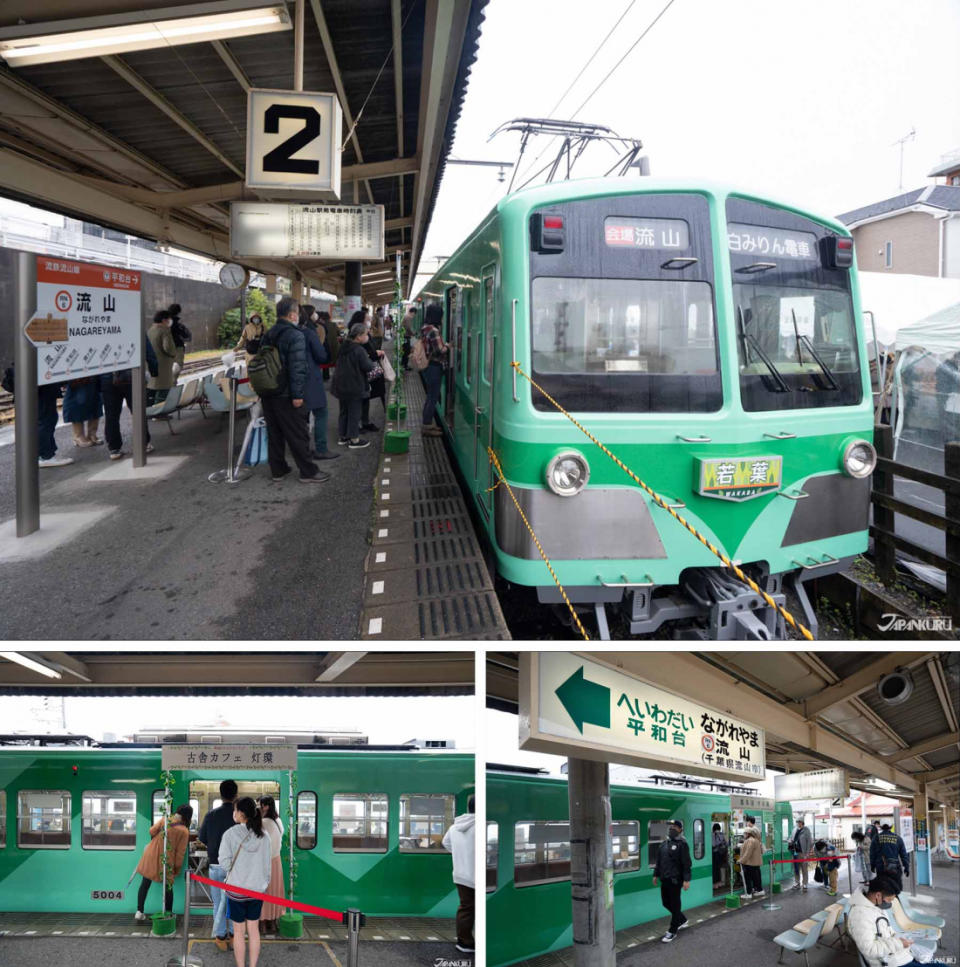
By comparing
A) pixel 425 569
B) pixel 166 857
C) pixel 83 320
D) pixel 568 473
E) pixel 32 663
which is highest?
pixel 83 320

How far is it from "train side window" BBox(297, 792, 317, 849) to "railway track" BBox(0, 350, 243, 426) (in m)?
3.46

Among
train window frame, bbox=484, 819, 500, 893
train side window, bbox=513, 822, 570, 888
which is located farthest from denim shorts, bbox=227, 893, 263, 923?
train side window, bbox=513, 822, 570, 888

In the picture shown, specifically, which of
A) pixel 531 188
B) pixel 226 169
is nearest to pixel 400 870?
pixel 531 188

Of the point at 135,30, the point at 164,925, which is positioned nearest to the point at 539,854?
the point at 164,925

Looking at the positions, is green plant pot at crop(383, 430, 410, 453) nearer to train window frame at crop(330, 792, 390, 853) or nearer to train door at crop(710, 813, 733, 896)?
train window frame at crop(330, 792, 390, 853)

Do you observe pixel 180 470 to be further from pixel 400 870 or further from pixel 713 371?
pixel 713 371

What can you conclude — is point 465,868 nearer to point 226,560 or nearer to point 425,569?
point 425,569

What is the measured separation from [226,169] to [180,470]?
3328mm

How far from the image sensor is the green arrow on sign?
9.08ft

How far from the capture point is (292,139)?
14.9ft

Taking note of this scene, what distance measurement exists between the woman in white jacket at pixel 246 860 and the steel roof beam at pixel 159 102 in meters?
4.15

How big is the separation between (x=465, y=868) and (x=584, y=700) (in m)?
1.83

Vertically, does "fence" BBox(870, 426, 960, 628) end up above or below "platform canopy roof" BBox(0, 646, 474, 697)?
above

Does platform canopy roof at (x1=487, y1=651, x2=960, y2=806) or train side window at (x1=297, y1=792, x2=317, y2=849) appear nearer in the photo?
platform canopy roof at (x1=487, y1=651, x2=960, y2=806)
